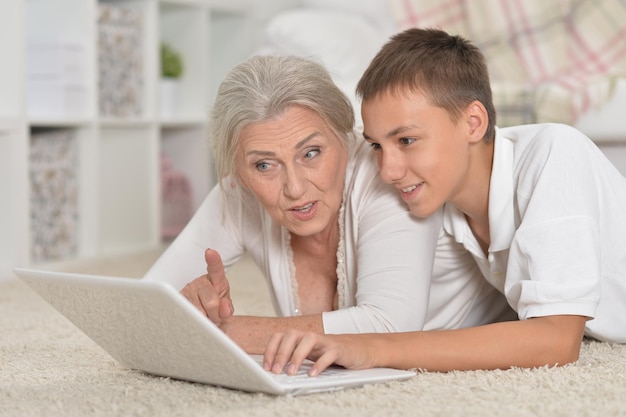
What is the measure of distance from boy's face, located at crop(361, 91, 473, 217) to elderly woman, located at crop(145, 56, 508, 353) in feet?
0.21

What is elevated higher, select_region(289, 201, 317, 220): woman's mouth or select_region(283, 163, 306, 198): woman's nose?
select_region(283, 163, 306, 198): woman's nose

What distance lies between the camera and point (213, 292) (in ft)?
4.47

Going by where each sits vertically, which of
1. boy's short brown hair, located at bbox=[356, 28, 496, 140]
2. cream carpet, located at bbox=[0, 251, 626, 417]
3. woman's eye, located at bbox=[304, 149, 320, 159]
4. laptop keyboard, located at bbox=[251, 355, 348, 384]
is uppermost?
boy's short brown hair, located at bbox=[356, 28, 496, 140]

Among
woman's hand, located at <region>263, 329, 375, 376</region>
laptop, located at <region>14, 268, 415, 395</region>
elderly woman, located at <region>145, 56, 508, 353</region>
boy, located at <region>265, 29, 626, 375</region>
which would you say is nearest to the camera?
laptop, located at <region>14, 268, 415, 395</region>

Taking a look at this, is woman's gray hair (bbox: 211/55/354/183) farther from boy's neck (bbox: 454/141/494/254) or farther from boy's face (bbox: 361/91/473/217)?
boy's neck (bbox: 454/141/494/254)

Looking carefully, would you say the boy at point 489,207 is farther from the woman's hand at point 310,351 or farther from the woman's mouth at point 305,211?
the woman's mouth at point 305,211

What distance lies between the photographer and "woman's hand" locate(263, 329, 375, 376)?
3.80 feet

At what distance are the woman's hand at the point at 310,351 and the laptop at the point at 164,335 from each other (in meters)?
0.01

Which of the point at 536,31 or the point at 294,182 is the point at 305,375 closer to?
the point at 294,182

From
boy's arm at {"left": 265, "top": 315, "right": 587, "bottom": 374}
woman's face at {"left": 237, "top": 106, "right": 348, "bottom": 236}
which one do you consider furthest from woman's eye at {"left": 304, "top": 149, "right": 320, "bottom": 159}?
boy's arm at {"left": 265, "top": 315, "right": 587, "bottom": 374}

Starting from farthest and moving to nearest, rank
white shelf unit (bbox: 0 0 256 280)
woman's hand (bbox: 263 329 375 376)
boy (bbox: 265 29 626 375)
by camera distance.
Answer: white shelf unit (bbox: 0 0 256 280) < boy (bbox: 265 29 626 375) < woman's hand (bbox: 263 329 375 376)

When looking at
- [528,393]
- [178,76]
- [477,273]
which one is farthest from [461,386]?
[178,76]

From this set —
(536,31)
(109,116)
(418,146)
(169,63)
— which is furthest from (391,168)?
(169,63)

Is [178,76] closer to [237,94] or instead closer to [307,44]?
[307,44]
